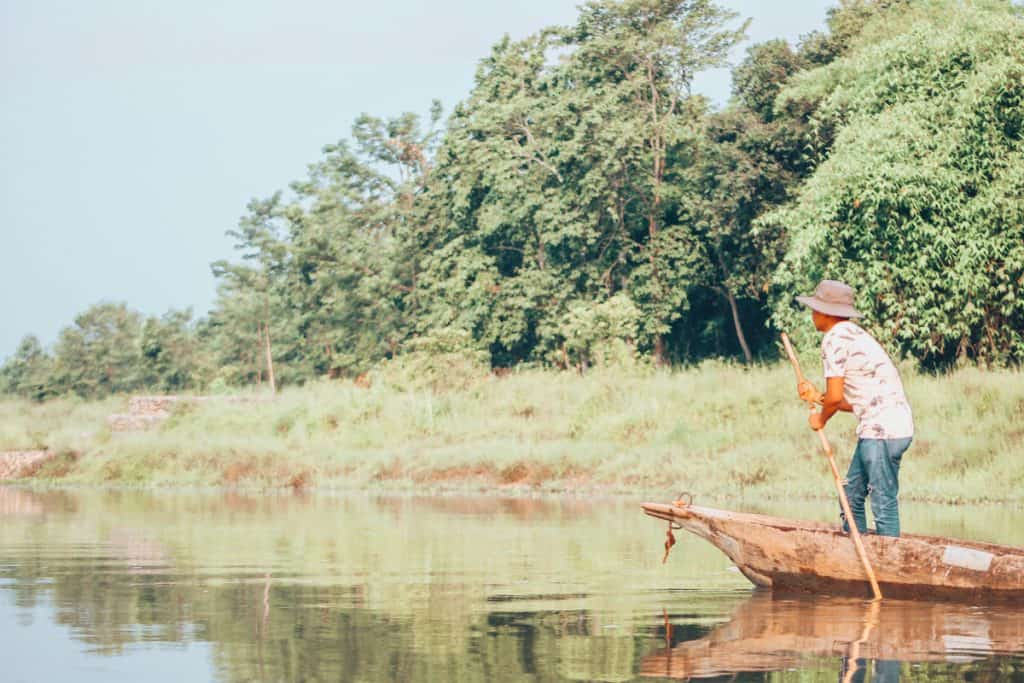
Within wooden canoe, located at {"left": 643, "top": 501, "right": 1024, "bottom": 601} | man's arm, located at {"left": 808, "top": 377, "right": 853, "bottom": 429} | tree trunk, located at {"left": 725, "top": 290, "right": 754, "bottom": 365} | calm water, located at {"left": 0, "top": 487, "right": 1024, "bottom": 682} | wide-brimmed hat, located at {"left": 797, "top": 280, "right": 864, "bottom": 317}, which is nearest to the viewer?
calm water, located at {"left": 0, "top": 487, "right": 1024, "bottom": 682}

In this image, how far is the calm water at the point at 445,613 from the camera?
6.88 metres

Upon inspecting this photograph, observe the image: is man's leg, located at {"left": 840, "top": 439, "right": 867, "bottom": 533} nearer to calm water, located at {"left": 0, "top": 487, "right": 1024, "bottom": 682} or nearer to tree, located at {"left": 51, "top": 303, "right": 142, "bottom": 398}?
calm water, located at {"left": 0, "top": 487, "right": 1024, "bottom": 682}

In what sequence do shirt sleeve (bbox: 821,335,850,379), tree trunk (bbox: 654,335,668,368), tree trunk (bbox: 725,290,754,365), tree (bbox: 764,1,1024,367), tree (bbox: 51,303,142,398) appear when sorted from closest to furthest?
1. shirt sleeve (bbox: 821,335,850,379)
2. tree (bbox: 764,1,1024,367)
3. tree trunk (bbox: 725,290,754,365)
4. tree trunk (bbox: 654,335,668,368)
5. tree (bbox: 51,303,142,398)

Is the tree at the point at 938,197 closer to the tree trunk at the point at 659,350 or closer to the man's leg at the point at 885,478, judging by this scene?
the tree trunk at the point at 659,350

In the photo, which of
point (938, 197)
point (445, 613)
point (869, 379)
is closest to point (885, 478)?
point (869, 379)

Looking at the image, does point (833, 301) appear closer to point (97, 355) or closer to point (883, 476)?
point (883, 476)

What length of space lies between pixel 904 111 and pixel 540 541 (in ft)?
52.5

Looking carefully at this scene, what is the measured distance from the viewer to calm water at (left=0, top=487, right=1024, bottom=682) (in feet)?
22.6

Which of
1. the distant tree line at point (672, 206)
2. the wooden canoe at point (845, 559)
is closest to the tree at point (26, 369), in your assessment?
the distant tree line at point (672, 206)

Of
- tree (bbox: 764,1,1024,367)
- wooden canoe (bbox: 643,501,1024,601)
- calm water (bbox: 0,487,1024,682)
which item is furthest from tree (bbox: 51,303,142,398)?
wooden canoe (bbox: 643,501,1024,601)

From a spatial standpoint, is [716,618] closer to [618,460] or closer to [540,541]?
[540,541]

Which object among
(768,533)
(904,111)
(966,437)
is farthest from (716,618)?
(904,111)

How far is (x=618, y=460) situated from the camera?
22109 mm

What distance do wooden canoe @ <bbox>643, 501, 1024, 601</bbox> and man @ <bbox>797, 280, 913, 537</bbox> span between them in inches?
9.8
